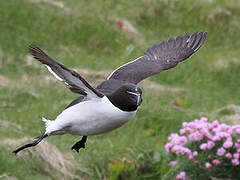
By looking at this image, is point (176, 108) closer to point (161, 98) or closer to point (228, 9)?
point (161, 98)

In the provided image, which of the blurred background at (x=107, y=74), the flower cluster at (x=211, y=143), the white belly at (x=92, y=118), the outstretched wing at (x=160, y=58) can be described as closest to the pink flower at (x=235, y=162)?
the flower cluster at (x=211, y=143)

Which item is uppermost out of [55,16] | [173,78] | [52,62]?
[52,62]

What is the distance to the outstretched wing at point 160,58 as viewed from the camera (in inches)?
240

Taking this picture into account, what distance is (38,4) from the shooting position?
9.65 metres

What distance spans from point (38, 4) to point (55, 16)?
12.4 inches

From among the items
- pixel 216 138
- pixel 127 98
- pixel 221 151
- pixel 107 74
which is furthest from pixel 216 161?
pixel 107 74

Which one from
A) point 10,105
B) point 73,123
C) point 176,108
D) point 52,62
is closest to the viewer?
point 52,62

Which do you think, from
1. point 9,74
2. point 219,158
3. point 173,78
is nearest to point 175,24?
point 173,78

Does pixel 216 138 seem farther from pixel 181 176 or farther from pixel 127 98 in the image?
pixel 127 98

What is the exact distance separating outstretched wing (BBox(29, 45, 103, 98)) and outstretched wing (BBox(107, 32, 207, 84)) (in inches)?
42.6

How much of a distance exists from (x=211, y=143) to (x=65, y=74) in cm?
233

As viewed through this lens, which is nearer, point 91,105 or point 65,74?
point 65,74

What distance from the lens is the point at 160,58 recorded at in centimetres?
656

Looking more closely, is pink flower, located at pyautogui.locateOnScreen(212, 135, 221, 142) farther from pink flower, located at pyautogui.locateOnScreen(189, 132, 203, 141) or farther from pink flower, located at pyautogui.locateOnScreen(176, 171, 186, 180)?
pink flower, located at pyautogui.locateOnScreen(176, 171, 186, 180)
